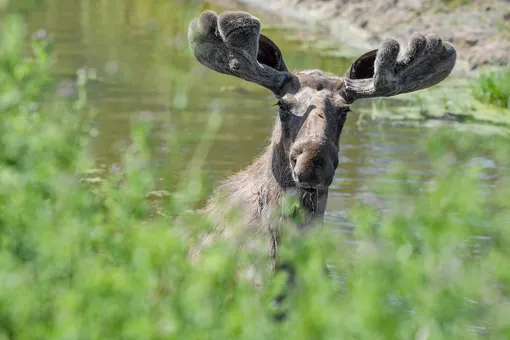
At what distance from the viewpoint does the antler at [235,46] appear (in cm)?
614

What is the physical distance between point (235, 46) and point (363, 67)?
85cm

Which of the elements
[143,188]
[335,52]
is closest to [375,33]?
[335,52]

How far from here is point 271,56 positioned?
6.56 metres

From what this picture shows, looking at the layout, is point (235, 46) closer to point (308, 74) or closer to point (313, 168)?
point (308, 74)

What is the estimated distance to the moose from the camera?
5984mm

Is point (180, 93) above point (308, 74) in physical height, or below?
below

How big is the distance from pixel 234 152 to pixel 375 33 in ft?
19.3

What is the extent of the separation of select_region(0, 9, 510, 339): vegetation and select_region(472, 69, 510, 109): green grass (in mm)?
8194

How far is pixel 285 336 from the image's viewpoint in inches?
130

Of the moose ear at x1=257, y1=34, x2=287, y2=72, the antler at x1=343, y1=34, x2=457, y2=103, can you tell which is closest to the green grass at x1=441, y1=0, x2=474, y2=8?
the antler at x1=343, y1=34, x2=457, y2=103

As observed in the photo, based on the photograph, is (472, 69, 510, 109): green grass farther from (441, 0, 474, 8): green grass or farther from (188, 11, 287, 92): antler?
(188, 11, 287, 92): antler

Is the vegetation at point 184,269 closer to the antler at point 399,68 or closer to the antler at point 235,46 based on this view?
the antler at point 235,46

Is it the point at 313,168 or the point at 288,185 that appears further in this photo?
the point at 288,185

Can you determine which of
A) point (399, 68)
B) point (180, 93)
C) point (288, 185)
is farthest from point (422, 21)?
point (288, 185)
